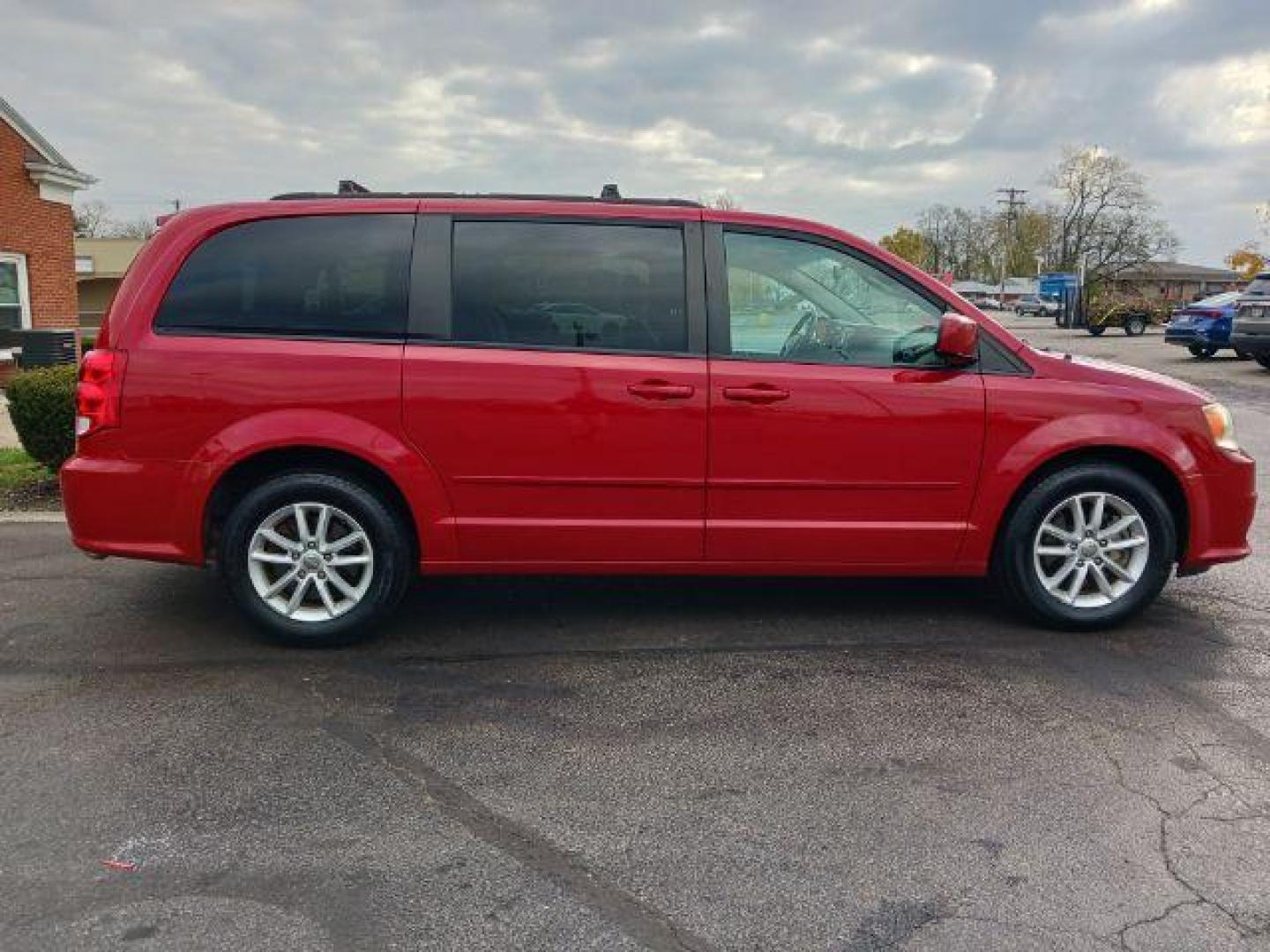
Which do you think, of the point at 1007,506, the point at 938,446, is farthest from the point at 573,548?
the point at 1007,506

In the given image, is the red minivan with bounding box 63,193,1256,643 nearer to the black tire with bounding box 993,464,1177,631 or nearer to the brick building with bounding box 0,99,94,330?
the black tire with bounding box 993,464,1177,631

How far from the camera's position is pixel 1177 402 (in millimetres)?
4547

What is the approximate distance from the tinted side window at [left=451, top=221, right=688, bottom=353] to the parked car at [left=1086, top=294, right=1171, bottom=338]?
134 ft

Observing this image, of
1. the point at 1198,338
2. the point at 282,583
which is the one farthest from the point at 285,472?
the point at 1198,338

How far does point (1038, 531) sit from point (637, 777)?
2347 millimetres

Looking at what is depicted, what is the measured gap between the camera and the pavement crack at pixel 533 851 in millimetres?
2486

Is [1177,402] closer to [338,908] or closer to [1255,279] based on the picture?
[338,908]

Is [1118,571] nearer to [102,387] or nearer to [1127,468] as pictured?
[1127,468]

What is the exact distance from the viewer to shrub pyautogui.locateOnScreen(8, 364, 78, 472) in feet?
23.5

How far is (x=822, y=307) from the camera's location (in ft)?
14.9

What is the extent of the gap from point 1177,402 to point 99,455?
4.71 meters

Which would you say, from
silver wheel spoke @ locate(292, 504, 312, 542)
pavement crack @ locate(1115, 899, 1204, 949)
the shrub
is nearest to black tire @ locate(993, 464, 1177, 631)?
pavement crack @ locate(1115, 899, 1204, 949)

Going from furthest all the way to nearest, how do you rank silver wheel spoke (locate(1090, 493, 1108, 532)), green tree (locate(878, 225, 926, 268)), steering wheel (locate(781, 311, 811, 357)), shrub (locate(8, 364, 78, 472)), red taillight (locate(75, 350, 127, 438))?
green tree (locate(878, 225, 926, 268)) → shrub (locate(8, 364, 78, 472)) → silver wheel spoke (locate(1090, 493, 1108, 532)) → steering wheel (locate(781, 311, 811, 357)) → red taillight (locate(75, 350, 127, 438))

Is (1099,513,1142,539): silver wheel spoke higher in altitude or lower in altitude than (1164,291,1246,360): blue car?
lower
